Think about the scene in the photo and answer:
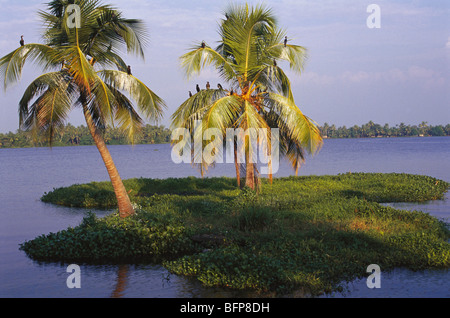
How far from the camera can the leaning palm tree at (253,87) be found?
15.1 metres

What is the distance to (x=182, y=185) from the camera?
23.6m

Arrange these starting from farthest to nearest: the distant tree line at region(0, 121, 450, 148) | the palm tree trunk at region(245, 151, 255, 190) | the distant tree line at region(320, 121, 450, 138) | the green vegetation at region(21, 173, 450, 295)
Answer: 1. the distant tree line at region(320, 121, 450, 138)
2. the distant tree line at region(0, 121, 450, 148)
3. the palm tree trunk at region(245, 151, 255, 190)
4. the green vegetation at region(21, 173, 450, 295)

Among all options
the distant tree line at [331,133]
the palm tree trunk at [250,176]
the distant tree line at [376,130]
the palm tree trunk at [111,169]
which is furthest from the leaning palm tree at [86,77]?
the distant tree line at [376,130]

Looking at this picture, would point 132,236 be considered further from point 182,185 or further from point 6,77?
point 182,185

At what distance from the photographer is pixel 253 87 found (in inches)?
656

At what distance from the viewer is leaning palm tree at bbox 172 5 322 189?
49.6 ft

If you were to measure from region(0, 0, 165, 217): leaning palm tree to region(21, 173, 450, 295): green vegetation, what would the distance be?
8.83 feet

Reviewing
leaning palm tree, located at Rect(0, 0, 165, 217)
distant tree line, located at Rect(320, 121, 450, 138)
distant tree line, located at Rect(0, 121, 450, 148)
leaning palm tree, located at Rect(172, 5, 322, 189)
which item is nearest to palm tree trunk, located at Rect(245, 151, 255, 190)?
leaning palm tree, located at Rect(172, 5, 322, 189)

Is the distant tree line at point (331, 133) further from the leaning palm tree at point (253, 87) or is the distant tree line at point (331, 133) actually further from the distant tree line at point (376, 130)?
the leaning palm tree at point (253, 87)

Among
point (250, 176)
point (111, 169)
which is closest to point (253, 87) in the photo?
point (250, 176)

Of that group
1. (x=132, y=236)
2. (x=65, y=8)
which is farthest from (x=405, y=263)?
(x=65, y=8)

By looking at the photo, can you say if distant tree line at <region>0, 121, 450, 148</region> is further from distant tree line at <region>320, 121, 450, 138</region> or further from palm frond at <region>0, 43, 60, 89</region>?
palm frond at <region>0, 43, 60, 89</region>

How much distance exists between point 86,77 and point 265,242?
631cm
